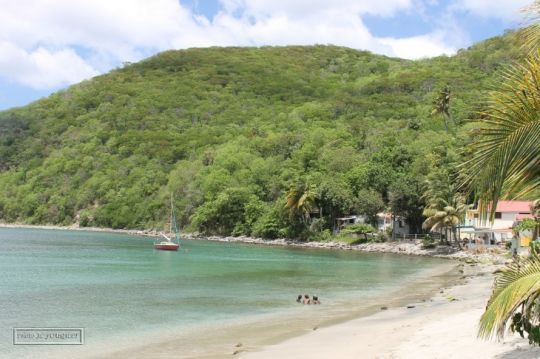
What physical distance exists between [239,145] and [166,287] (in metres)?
95.0

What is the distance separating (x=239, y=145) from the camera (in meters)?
128

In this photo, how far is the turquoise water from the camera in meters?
22.9

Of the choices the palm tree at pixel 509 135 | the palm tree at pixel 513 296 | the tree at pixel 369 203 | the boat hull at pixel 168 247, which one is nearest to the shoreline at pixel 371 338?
the palm tree at pixel 513 296

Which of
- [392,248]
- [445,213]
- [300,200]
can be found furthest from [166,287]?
[300,200]

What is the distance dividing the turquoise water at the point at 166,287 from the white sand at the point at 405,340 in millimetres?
5302

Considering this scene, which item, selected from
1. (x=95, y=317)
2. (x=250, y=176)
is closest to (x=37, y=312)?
(x=95, y=317)

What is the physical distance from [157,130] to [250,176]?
195ft

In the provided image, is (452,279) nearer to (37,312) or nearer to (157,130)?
(37,312)

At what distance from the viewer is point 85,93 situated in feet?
625

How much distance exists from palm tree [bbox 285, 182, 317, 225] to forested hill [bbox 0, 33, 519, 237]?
46 cm

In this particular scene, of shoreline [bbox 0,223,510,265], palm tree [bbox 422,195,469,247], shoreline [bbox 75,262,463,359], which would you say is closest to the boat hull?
shoreline [bbox 0,223,510,265]

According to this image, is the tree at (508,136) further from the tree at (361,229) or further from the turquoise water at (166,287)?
the tree at (361,229)

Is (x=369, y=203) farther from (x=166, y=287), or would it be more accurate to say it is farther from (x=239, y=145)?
(x=239, y=145)

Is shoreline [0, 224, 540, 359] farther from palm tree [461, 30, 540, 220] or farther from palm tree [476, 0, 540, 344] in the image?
palm tree [461, 30, 540, 220]
